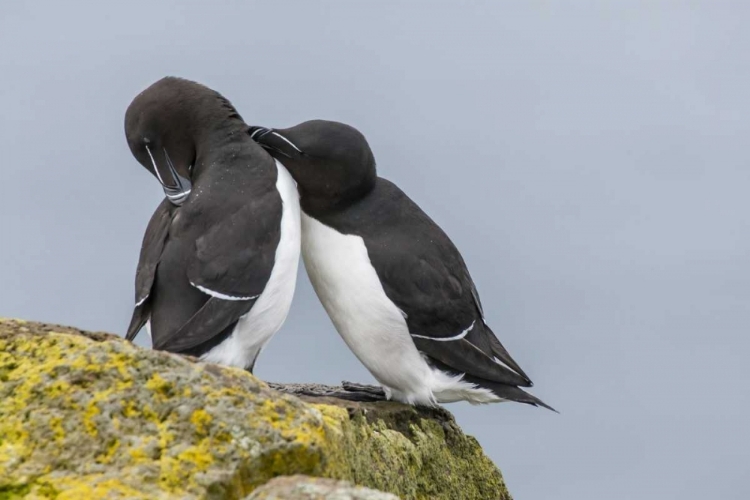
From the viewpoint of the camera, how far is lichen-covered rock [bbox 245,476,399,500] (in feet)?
11.2

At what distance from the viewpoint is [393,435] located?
6551 mm

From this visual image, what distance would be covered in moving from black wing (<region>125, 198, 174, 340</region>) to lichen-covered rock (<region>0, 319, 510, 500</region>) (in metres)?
2.99

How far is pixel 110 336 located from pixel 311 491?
A: 2.10 m

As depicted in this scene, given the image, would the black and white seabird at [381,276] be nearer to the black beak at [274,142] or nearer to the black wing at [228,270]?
the black beak at [274,142]

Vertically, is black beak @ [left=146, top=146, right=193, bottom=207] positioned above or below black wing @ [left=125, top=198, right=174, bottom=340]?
above

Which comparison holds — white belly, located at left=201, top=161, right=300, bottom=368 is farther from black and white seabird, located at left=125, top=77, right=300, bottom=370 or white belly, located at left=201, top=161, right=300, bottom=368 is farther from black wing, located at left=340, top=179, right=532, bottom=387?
black wing, located at left=340, top=179, right=532, bottom=387

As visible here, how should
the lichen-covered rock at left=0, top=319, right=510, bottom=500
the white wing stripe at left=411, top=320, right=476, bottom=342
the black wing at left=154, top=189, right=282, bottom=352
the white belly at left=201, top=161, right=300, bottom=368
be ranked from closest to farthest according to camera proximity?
the lichen-covered rock at left=0, top=319, right=510, bottom=500 < the black wing at left=154, top=189, right=282, bottom=352 < the white belly at left=201, top=161, right=300, bottom=368 < the white wing stripe at left=411, top=320, right=476, bottom=342

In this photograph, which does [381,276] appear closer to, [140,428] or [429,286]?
[429,286]

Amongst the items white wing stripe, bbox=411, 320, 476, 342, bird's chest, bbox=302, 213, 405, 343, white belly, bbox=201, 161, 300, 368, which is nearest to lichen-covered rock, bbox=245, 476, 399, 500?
white belly, bbox=201, 161, 300, 368

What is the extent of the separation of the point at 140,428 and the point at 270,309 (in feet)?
11.8

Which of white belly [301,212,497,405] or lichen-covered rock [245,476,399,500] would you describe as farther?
white belly [301,212,497,405]

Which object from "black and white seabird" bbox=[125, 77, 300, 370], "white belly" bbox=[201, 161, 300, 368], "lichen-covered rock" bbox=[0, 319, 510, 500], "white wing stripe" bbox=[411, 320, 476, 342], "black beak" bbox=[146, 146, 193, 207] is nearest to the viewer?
"lichen-covered rock" bbox=[0, 319, 510, 500]

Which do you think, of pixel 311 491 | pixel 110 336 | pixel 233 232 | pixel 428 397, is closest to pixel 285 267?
pixel 233 232

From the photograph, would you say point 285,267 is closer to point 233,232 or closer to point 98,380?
point 233,232
